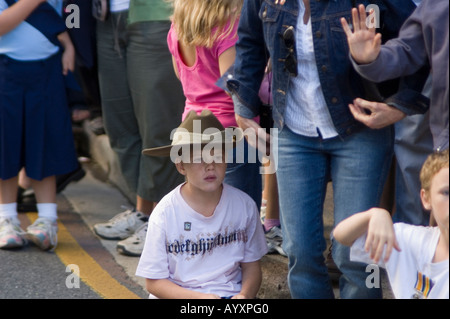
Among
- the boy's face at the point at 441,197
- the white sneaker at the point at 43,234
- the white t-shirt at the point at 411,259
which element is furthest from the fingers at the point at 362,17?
the white sneaker at the point at 43,234

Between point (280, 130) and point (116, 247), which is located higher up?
point (280, 130)

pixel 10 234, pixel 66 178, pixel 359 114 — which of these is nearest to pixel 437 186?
pixel 359 114

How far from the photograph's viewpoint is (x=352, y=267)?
3232 mm

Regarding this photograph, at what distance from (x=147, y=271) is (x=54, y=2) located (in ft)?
7.28

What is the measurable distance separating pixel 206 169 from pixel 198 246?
0.32 metres

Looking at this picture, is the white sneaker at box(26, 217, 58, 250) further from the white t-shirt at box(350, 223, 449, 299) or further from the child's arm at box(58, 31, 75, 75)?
the white t-shirt at box(350, 223, 449, 299)

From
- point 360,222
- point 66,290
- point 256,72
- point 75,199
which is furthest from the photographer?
point 75,199

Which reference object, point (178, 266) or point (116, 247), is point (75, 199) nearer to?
point (116, 247)

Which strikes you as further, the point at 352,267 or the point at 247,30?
the point at 247,30

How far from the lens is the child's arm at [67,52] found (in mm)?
5059

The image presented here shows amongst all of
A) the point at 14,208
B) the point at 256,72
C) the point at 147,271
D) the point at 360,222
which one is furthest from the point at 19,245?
the point at 360,222

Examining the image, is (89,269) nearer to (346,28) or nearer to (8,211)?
(8,211)

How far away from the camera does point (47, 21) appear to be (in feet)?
16.0

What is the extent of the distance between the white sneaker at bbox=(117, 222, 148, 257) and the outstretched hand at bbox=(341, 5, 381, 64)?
2.35 meters
